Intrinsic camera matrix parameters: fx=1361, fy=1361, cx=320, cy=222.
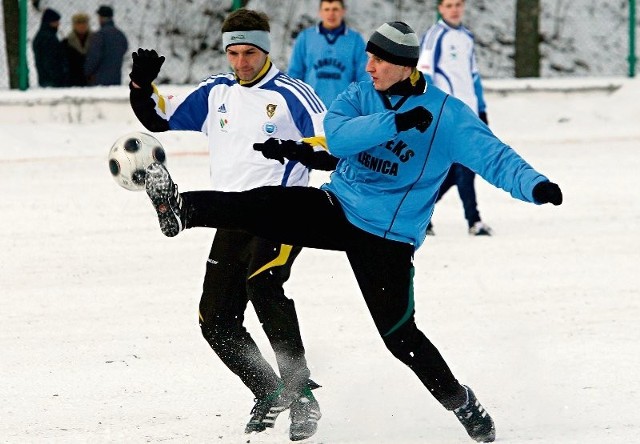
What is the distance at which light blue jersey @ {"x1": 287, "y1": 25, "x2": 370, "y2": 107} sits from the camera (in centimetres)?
1094

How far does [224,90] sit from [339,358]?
1.93 metres

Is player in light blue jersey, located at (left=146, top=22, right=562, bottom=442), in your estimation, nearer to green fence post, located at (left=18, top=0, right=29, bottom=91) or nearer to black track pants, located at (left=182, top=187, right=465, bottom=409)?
black track pants, located at (left=182, top=187, right=465, bottom=409)

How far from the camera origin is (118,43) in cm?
1644

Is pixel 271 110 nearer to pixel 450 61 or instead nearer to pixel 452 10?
pixel 450 61

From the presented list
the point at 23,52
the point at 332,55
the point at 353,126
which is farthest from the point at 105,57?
the point at 353,126

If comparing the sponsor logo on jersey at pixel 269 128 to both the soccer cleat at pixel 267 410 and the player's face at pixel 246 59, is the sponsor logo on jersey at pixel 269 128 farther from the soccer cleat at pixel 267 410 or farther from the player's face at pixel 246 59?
the soccer cleat at pixel 267 410

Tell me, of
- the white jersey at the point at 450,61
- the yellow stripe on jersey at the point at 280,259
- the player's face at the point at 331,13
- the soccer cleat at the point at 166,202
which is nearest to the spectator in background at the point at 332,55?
the player's face at the point at 331,13

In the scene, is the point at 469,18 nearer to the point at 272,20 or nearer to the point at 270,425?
the point at 272,20

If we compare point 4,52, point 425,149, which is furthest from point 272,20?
point 425,149

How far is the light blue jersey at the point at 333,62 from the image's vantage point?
1094 centimetres

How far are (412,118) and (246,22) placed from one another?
120cm

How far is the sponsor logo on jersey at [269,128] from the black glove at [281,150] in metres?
0.32

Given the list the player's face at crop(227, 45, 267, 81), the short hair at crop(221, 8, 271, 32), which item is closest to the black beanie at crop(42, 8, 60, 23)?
the short hair at crop(221, 8, 271, 32)

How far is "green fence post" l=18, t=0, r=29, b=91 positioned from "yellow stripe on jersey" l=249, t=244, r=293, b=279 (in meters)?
10.4
